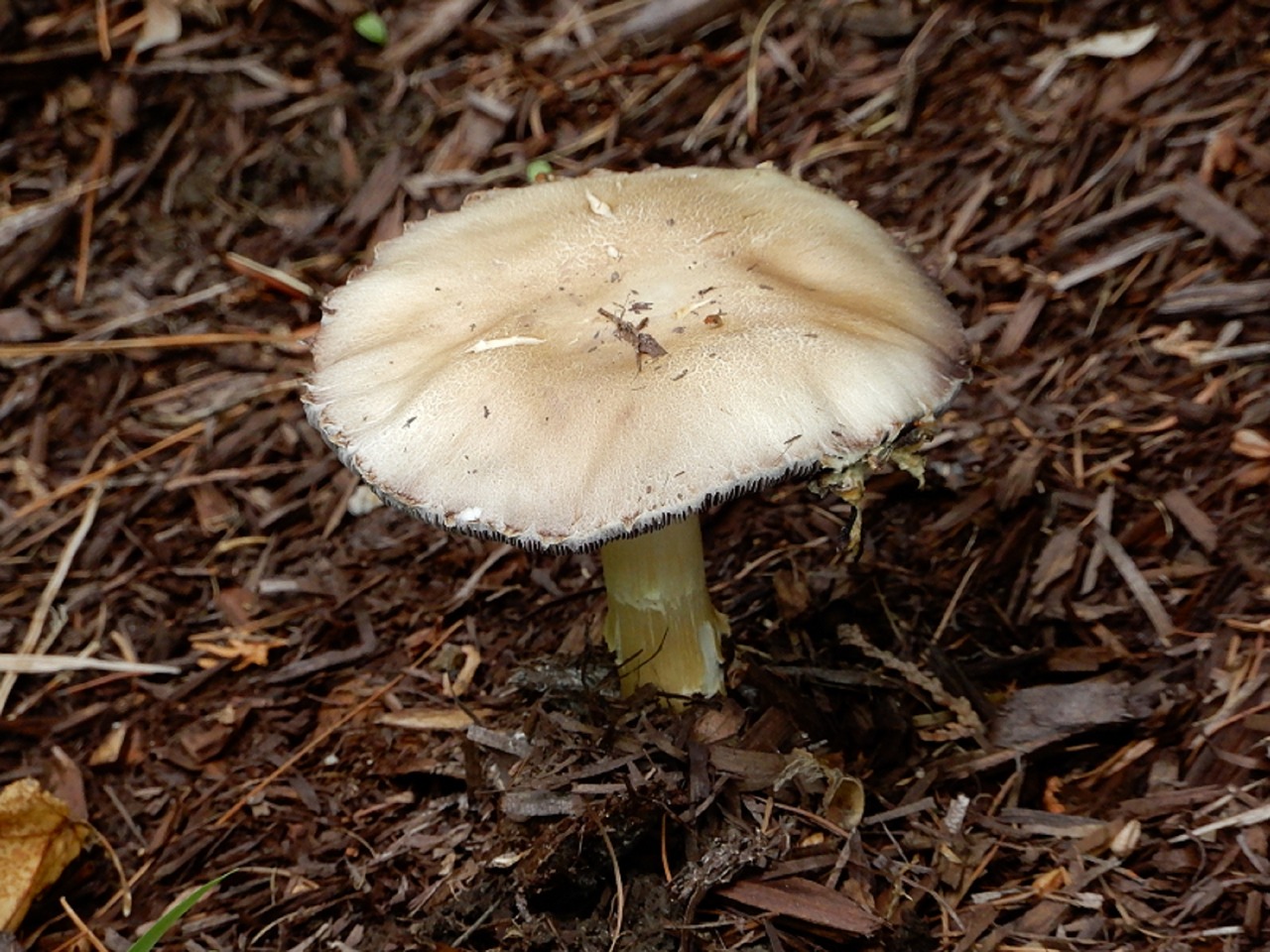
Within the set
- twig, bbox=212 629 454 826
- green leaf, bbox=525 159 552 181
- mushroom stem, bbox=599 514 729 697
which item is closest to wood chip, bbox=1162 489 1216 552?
mushroom stem, bbox=599 514 729 697

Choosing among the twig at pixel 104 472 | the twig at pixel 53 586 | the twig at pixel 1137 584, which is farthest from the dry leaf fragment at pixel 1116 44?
the twig at pixel 53 586

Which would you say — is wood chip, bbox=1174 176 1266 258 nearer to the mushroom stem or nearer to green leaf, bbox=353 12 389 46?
the mushroom stem

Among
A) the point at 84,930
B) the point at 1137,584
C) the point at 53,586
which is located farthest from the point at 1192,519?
the point at 53,586

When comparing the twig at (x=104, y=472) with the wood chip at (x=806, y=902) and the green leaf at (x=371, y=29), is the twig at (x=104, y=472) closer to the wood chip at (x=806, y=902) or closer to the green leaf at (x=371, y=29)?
the green leaf at (x=371, y=29)

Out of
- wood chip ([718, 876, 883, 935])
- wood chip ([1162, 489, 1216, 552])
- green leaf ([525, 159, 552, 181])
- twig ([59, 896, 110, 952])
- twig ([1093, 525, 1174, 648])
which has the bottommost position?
twig ([59, 896, 110, 952])

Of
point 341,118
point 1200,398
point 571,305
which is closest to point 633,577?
point 571,305

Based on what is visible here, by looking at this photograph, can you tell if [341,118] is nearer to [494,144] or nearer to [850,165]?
[494,144]

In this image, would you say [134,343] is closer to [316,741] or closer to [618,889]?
[316,741]
